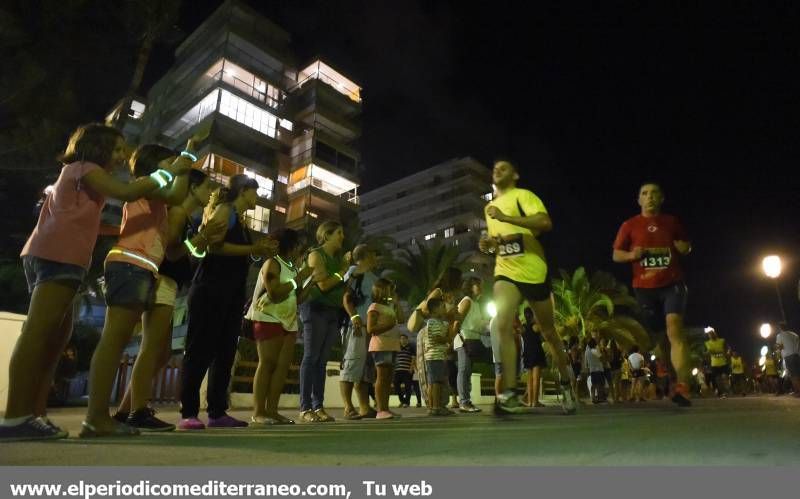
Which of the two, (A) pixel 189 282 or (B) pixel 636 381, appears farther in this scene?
(B) pixel 636 381

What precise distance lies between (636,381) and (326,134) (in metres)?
34.0

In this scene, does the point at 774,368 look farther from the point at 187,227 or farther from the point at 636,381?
the point at 187,227

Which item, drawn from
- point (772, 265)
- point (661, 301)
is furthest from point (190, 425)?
point (772, 265)

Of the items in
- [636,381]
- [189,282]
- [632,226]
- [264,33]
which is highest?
[264,33]

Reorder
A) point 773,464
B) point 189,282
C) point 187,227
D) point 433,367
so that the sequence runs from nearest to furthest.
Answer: point 773,464, point 187,227, point 189,282, point 433,367

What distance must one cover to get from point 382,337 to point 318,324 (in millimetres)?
957

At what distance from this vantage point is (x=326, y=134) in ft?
143

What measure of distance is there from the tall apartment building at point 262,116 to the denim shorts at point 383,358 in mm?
31983

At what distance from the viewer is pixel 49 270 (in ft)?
9.62

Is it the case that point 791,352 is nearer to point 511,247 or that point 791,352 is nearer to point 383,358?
point 383,358

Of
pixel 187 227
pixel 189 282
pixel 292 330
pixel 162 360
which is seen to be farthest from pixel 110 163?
pixel 292 330

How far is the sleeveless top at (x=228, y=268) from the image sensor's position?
4.07 m

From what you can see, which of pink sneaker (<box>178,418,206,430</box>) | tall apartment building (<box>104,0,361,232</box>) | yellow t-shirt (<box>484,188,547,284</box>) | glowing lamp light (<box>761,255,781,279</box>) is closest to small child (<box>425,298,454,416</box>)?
yellow t-shirt (<box>484,188,547,284</box>)

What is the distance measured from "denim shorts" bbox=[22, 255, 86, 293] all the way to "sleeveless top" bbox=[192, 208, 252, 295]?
1.11m
